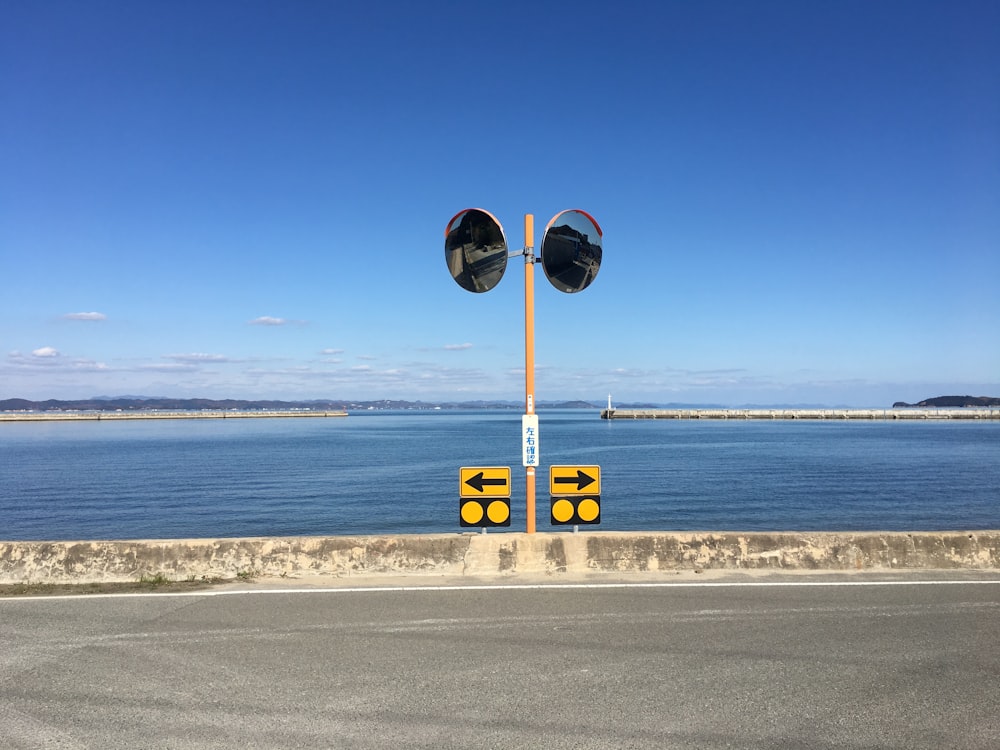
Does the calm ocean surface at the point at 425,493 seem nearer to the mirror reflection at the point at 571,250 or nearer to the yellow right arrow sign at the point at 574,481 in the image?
the yellow right arrow sign at the point at 574,481

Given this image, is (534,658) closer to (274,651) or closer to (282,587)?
(274,651)

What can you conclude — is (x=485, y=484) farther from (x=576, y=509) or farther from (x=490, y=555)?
(x=576, y=509)

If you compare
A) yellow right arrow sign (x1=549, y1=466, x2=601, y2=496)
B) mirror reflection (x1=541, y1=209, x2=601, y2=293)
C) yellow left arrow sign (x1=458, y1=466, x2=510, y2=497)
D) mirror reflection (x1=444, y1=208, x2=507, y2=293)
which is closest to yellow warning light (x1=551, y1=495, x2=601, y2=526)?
yellow right arrow sign (x1=549, y1=466, x2=601, y2=496)

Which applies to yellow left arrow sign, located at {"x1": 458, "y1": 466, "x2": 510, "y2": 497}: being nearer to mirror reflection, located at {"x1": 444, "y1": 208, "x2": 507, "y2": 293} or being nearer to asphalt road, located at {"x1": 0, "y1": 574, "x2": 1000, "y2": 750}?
asphalt road, located at {"x1": 0, "y1": 574, "x2": 1000, "y2": 750}

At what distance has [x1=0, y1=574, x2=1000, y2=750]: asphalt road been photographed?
4.92 meters

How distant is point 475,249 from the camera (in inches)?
403

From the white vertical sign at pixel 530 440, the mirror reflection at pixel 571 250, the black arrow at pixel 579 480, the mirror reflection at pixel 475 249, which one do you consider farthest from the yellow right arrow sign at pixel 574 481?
the mirror reflection at pixel 475 249

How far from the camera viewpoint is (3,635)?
23.9 ft

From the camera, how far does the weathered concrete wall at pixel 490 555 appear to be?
32.9 feet

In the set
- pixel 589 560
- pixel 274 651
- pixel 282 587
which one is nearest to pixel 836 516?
pixel 589 560

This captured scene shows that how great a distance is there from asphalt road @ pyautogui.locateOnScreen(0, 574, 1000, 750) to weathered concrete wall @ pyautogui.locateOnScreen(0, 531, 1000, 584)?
107cm

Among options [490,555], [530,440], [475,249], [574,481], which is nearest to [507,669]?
[490,555]

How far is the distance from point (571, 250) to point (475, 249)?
1.32 metres

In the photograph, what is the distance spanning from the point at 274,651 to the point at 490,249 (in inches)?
224
